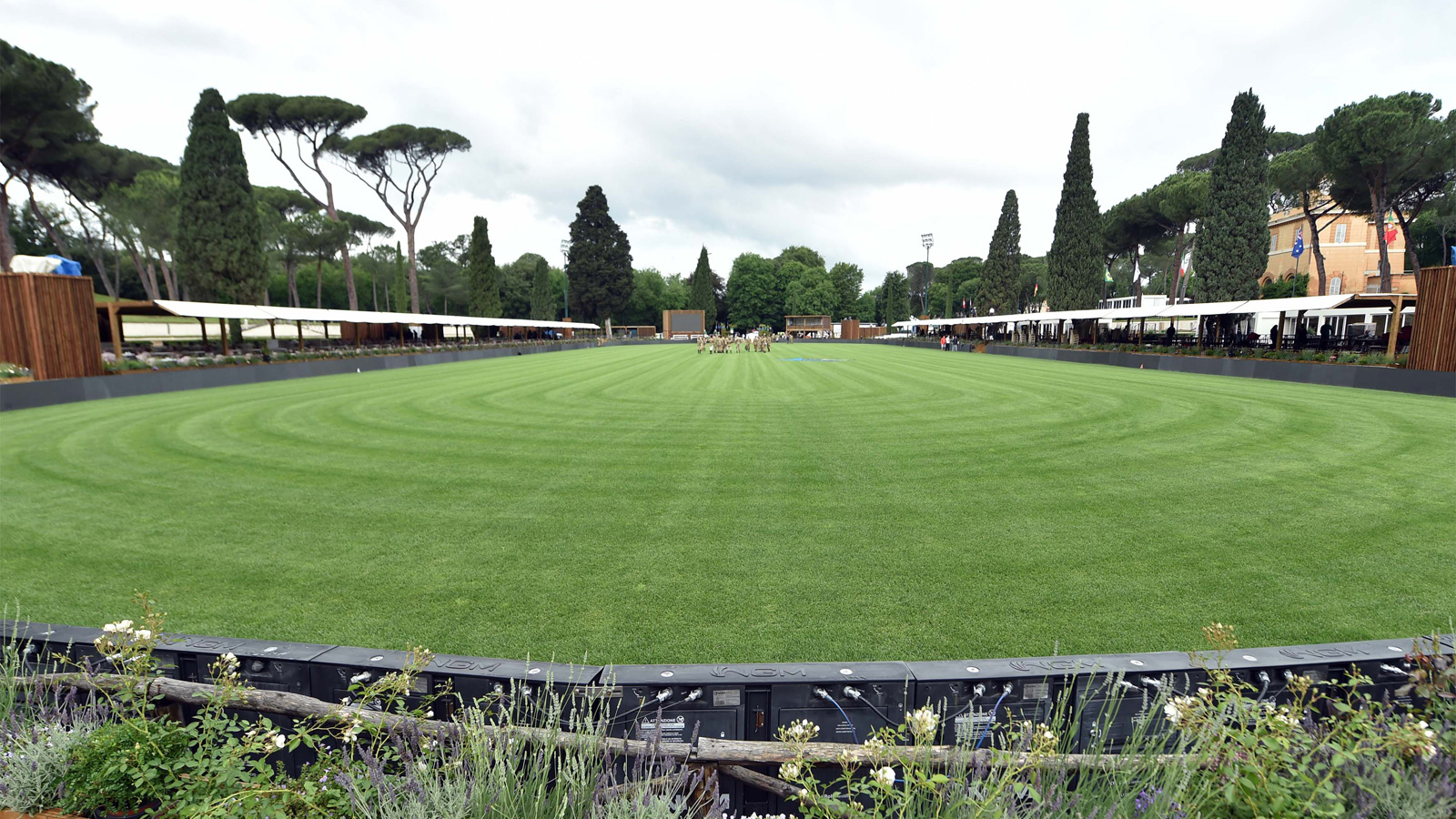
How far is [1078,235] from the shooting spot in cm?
4031

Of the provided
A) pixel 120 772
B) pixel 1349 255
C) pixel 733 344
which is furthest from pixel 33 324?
pixel 1349 255

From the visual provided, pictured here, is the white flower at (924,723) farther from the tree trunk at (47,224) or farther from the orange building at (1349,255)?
the orange building at (1349,255)

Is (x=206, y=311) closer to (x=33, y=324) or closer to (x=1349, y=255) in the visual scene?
(x=33, y=324)

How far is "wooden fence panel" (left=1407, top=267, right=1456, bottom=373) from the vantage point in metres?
15.2

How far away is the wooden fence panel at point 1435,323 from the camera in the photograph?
1525 cm

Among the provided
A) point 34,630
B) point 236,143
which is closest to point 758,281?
point 236,143

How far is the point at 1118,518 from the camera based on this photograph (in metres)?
6.07

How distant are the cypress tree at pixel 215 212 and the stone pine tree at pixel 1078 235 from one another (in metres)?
47.8

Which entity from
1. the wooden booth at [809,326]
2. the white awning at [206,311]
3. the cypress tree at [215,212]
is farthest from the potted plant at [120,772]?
the wooden booth at [809,326]

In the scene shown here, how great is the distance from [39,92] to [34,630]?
4459 cm

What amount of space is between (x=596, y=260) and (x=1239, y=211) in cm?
6157

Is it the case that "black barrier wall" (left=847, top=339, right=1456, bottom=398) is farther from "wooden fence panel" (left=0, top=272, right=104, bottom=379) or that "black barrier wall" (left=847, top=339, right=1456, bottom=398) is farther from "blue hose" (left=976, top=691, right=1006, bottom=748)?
"wooden fence panel" (left=0, top=272, right=104, bottom=379)

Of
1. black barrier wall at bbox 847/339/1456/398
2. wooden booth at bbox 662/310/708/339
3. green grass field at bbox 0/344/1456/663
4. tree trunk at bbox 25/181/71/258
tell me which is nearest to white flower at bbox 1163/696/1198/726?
green grass field at bbox 0/344/1456/663

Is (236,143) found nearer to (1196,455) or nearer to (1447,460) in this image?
(1196,455)
